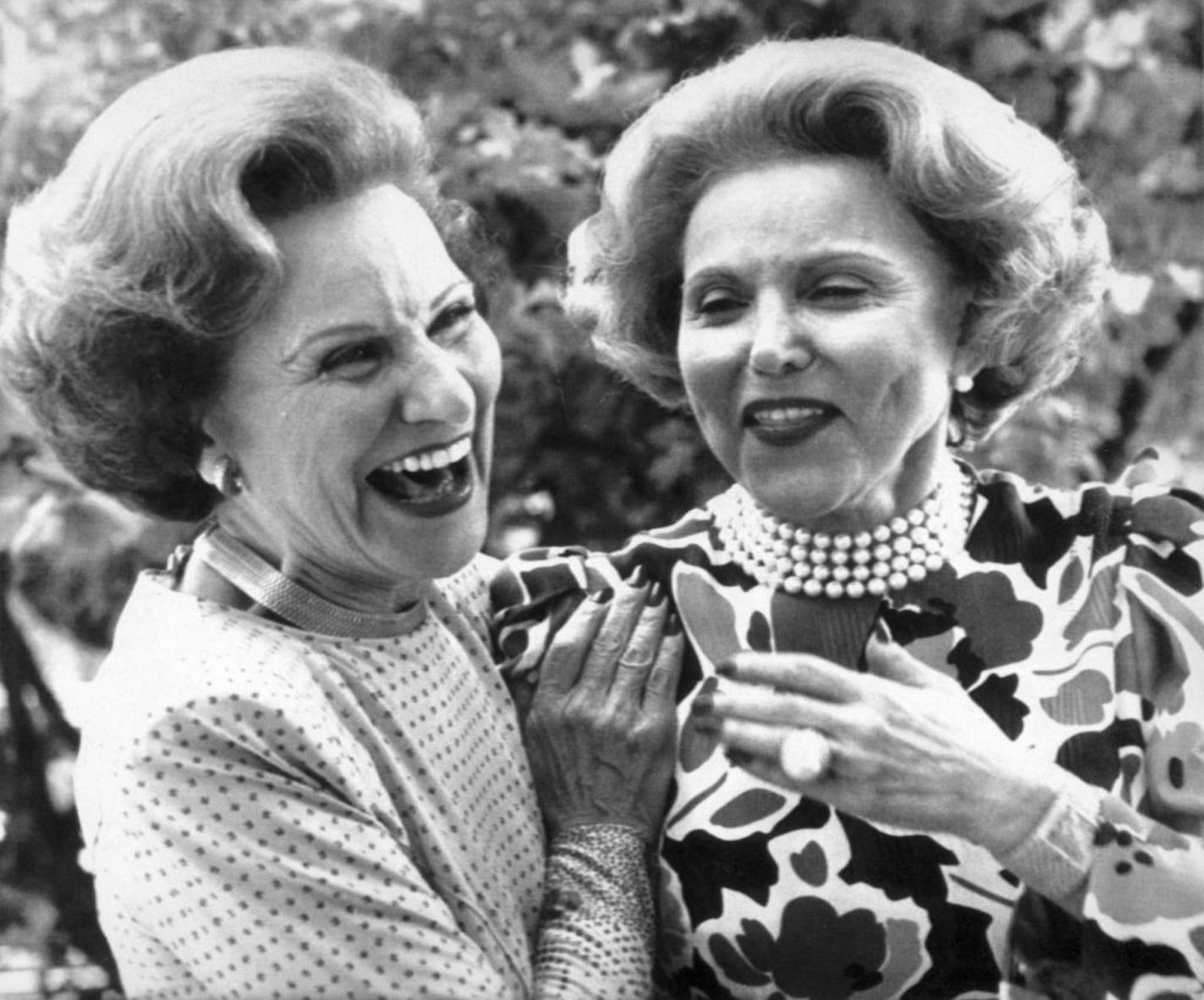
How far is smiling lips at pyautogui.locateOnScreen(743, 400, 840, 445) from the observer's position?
2.26 metres

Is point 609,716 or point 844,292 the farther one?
point 609,716

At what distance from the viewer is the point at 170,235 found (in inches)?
80.2

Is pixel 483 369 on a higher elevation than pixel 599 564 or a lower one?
higher

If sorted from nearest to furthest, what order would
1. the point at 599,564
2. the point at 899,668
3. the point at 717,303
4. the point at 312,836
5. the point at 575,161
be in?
the point at 312,836, the point at 899,668, the point at 717,303, the point at 599,564, the point at 575,161

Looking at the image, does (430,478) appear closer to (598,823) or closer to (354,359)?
(354,359)

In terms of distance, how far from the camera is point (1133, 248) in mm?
3221

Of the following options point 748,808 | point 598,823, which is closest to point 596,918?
point 598,823

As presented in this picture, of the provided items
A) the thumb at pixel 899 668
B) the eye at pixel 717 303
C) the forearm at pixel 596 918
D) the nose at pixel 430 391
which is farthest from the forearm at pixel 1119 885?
the nose at pixel 430 391

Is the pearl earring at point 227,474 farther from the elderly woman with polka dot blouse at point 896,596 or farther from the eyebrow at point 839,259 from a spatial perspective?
the eyebrow at point 839,259

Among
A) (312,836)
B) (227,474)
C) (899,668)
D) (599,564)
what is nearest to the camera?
(312,836)

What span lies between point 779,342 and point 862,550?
304mm

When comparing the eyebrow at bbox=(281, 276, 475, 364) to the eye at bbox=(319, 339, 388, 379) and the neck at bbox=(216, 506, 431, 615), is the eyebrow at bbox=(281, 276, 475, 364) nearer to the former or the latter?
the eye at bbox=(319, 339, 388, 379)

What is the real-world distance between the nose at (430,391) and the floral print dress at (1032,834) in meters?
0.42

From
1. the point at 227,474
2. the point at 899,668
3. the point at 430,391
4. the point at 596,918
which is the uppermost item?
the point at 430,391
